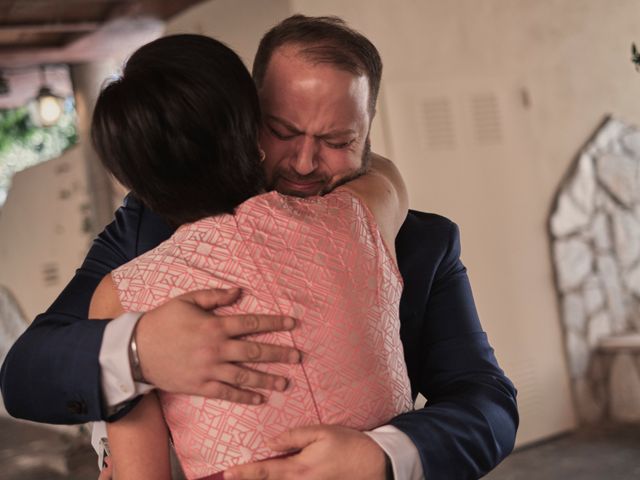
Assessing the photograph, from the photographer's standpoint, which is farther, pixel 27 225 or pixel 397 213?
pixel 27 225

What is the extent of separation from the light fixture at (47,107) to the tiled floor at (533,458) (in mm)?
2427

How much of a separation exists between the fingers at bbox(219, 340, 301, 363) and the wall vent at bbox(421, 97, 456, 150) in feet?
13.1

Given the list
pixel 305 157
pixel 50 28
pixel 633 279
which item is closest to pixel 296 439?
pixel 305 157

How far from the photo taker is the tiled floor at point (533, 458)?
4.75 meters

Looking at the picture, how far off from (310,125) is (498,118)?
402 centimetres

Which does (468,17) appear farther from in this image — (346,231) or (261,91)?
(346,231)

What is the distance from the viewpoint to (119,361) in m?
1.09

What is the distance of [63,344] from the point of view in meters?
1.16

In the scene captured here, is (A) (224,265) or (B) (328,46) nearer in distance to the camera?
(A) (224,265)

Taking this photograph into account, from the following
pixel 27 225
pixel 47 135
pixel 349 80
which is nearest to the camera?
pixel 349 80

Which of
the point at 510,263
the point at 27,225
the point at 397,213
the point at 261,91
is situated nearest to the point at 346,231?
the point at 397,213

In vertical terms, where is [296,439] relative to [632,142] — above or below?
below

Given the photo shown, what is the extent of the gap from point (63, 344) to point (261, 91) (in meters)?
0.60

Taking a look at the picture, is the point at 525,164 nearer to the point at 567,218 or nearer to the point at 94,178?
the point at 567,218
